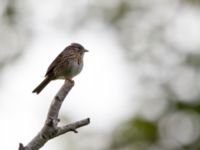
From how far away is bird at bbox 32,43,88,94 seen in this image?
10.4 m

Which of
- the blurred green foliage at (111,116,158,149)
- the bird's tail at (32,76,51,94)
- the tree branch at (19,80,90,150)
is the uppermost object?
the blurred green foliage at (111,116,158,149)

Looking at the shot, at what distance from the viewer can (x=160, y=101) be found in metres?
23.7

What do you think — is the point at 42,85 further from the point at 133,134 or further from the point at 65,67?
the point at 133,134

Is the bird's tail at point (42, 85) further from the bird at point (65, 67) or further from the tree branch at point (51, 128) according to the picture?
the tree branch at point (51, 128)

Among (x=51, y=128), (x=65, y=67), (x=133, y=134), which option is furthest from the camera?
(x=133, y=134)

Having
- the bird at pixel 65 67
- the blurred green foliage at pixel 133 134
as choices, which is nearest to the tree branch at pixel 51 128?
the bird at pixel 65 67

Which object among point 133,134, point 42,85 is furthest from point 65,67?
point 133,134

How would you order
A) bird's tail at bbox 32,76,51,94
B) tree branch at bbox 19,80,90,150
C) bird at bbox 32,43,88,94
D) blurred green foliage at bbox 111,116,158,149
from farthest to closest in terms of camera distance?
blurred green foliage at bbox 111,116,158,149
bird's tail at bbox 32,76,51,94
bird at bbox 32,43,88,94
tree branch at bbox 19,80,90,150

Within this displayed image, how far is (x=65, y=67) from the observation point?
34.5 feet

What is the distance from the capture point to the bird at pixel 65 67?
10.4 meters

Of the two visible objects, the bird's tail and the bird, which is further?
the bird's tail

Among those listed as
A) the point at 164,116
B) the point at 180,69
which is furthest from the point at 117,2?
the point at 164,116

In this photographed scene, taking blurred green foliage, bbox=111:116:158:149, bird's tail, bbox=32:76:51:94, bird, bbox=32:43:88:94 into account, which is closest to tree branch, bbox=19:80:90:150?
bird, bbox=32:43:88:94

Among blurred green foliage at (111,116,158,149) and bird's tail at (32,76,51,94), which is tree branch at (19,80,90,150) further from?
blurred green foliage at (111,116,158,149)
